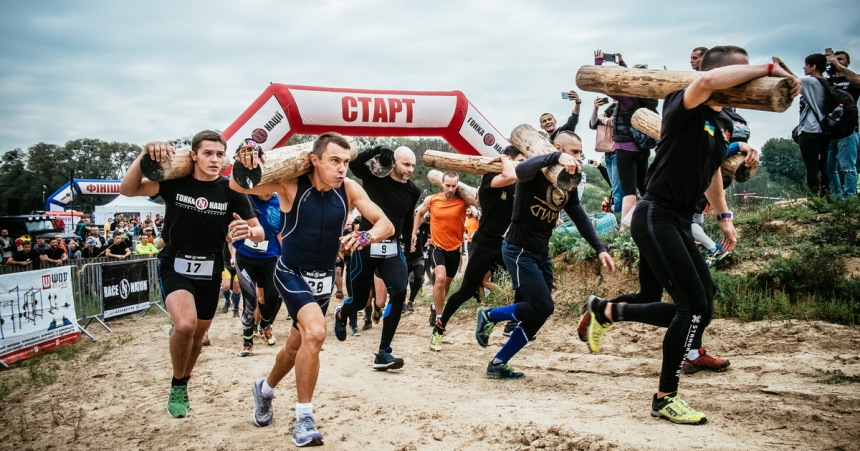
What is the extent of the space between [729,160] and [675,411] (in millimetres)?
2210

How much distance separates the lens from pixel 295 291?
3.88 meters

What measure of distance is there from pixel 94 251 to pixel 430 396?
14154 millimetres

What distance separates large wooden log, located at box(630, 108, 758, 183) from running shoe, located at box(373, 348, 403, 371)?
11.2ft

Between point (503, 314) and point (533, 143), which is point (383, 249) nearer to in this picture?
point (503, 314)

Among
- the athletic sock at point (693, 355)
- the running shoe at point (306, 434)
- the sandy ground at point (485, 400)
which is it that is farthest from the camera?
the athletic sock at point (693, 355)

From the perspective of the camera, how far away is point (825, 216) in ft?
23.8

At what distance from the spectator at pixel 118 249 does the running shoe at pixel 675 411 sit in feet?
44.2

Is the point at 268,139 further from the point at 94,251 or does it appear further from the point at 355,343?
the point at 94,251

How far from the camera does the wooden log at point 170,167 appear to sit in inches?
165

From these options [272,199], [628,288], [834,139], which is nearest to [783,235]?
[834,139]

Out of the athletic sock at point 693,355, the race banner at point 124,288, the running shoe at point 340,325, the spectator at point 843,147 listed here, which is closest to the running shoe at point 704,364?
the athletic sock at point 693,355

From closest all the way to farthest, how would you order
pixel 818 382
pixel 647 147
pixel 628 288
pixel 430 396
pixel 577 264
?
pixel 818 382, pixel 430 396, pixel 647 147, pixel 628 288, pixel 577 264

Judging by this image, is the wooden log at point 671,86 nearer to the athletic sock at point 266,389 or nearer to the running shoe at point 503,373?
the running shoe at point 503,373

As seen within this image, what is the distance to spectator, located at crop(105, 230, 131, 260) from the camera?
44.3ft
